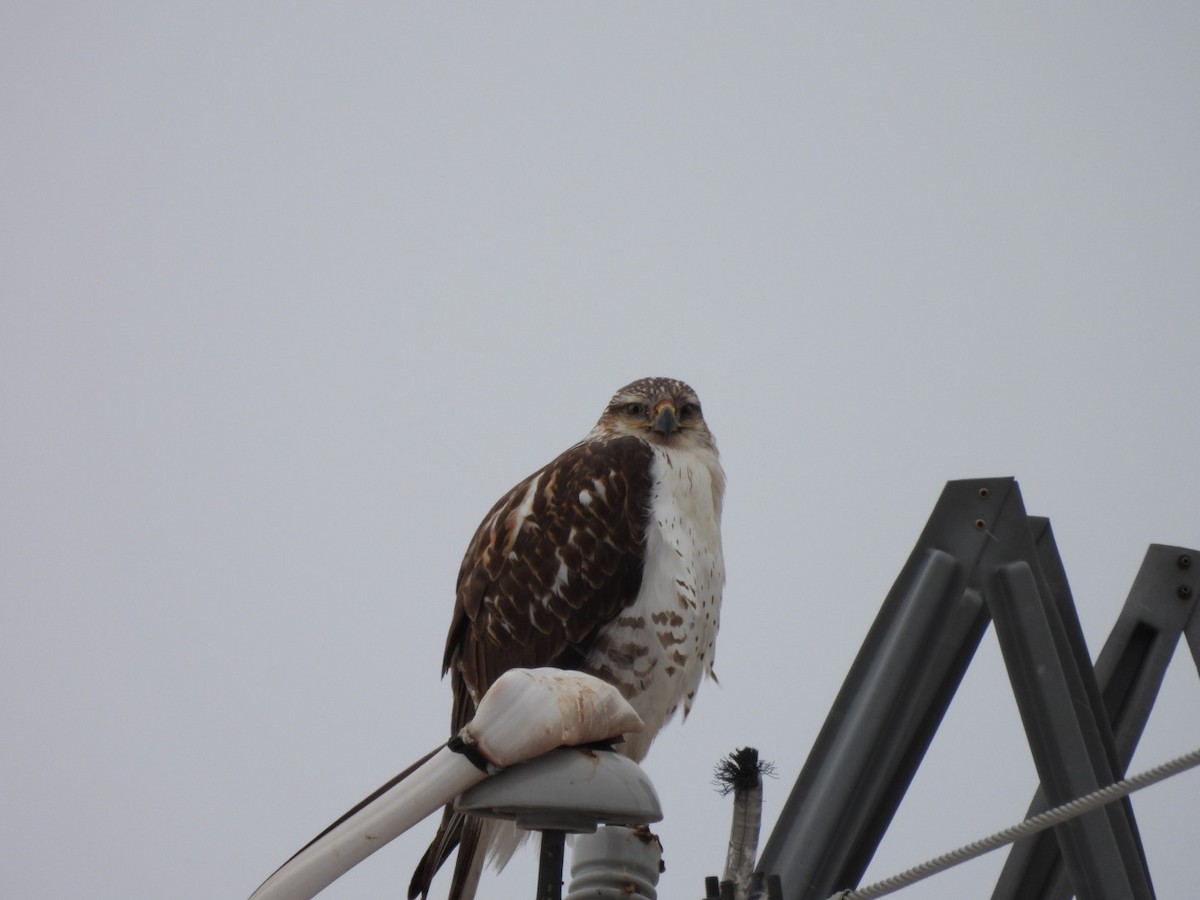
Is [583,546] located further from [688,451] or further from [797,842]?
[797,842]

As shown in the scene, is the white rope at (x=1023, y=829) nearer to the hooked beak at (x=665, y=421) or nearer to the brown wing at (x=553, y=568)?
the brown wing at (x=553, y=568)

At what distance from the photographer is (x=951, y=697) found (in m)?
3.21

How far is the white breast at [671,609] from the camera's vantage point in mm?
4320

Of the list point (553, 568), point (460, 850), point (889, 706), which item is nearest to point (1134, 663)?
point (889, 706)

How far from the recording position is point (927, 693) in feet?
10.1

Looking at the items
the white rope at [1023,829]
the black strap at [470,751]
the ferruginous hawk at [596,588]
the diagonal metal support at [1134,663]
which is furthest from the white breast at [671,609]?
the black strap at [470,751]

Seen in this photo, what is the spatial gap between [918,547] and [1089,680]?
0.53 meters

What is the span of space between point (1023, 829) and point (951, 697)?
1.06 m

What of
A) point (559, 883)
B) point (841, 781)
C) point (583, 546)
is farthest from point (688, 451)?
point (559, 883)

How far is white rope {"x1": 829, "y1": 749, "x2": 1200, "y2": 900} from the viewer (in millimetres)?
2158

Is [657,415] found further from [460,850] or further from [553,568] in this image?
[460,850]

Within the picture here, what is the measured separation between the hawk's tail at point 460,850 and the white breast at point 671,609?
0.59 meters

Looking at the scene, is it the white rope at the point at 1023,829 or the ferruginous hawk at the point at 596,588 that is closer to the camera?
the white rope at the point at 1023,829

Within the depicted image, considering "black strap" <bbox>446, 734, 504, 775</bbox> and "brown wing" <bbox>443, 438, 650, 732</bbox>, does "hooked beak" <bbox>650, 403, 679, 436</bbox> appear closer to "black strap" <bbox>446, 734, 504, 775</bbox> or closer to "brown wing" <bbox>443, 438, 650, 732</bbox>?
"brown wing" <bbox>443, 438, 650, 732</bbox>
